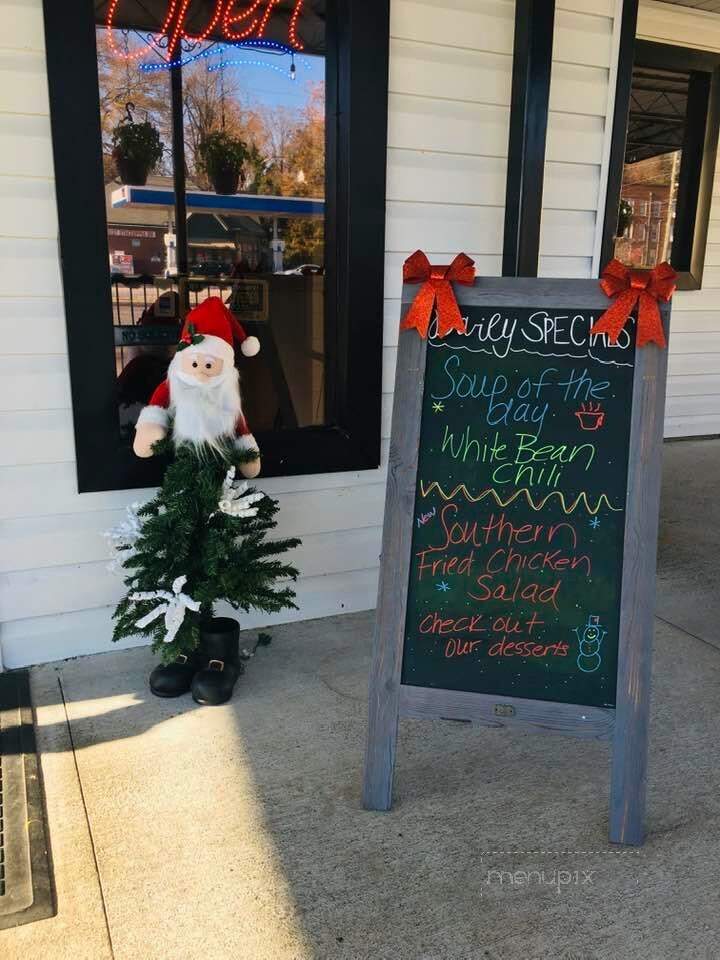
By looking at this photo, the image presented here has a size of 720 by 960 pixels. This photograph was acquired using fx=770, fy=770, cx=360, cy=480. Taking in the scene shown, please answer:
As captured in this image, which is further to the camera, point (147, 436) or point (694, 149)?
point (694, 149)

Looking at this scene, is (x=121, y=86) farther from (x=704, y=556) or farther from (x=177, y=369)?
(x=704, y=556)

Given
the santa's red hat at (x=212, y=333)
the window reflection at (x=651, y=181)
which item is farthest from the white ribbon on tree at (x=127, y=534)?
the window reflection at (x=651, y=181)

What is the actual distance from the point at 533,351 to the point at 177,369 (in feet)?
3.62

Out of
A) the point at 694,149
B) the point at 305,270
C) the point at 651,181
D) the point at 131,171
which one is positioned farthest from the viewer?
the point at 651,181

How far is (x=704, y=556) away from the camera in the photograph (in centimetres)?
394

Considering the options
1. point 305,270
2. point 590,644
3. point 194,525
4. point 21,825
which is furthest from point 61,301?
point 590,644

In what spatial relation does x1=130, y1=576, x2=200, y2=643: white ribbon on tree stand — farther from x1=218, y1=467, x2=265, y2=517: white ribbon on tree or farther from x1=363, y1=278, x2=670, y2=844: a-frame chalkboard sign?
x1=363, y1=278, x2=670, y2=844: a-frame chalkboard sign

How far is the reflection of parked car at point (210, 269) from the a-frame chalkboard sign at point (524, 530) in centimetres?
155

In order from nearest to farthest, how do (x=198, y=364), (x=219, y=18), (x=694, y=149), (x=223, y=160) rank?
(x=198, y=364)
(x=219, y=18)
(x=223, y=160)
(x=694, y=149)

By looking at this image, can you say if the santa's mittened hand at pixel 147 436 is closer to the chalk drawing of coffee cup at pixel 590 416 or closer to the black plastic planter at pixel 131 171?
the black plastic planter at pixel 131 171

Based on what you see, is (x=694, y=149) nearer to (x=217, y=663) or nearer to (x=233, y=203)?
(x=233, y=203)

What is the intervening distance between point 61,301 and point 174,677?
1.30m

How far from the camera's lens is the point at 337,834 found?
195cm

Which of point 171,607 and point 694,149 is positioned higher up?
point 694,149
